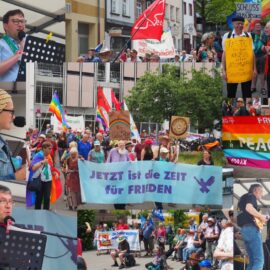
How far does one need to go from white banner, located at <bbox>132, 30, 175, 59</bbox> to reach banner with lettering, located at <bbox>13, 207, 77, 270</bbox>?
1.33 meters

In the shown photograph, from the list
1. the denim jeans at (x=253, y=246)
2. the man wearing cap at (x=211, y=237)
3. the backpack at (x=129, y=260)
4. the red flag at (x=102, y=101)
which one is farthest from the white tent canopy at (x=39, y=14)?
the denim jeans at (x=253, y=246)

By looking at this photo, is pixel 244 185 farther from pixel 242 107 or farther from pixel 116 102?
pixel 116 102

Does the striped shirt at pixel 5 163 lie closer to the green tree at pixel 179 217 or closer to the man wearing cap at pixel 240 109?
the green tree at pixel 179 217

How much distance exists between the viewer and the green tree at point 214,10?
289 inches

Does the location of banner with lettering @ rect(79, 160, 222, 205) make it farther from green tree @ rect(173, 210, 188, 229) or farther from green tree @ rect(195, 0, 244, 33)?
green tree @ rect(195, 0, 244, 33)

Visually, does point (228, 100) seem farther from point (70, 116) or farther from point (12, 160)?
point (12, 160)

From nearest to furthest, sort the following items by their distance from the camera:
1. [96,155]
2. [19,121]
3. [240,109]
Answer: [19,121], [96,155], [240,109]

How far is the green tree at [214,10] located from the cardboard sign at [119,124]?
2.95ft

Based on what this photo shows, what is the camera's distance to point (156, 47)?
7.32 m

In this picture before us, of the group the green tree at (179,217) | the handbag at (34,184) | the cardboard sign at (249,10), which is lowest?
the green tree at (179,217)

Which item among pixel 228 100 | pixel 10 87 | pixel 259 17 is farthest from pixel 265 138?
pixel 10 87

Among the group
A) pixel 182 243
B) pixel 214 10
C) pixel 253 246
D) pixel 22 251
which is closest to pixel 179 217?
pixel 182 243

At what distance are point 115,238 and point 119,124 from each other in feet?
3.07

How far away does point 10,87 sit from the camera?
23.4ft
